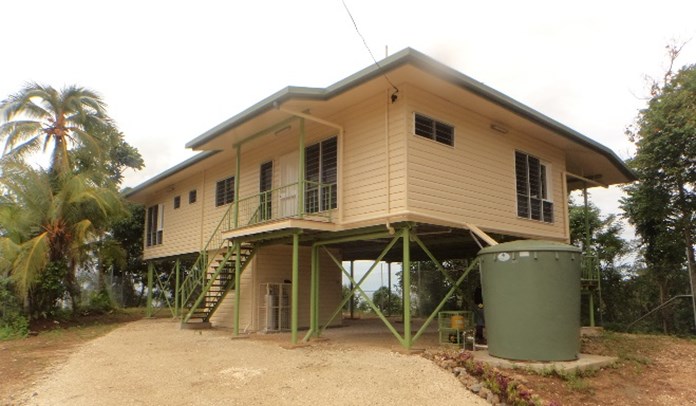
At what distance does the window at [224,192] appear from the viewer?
55.4 feet

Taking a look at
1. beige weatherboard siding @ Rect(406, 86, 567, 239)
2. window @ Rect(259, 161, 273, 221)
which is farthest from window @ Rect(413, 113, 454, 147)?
window @ Rect(259, 161, 273, 221)

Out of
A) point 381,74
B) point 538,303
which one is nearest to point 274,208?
point 381,74

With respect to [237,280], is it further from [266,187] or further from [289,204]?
[266,187]

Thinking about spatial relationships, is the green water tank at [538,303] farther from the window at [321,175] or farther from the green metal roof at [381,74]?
the window at [321,175]

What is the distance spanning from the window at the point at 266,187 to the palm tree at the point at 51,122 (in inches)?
279

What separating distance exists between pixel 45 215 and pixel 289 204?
860 centimetres

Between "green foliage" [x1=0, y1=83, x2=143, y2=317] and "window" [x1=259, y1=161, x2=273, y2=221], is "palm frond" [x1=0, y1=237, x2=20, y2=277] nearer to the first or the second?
"green foliage" [x1=0, y1=83, x2=143, y2=317]

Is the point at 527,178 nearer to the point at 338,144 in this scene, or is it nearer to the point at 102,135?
the point at 338,144

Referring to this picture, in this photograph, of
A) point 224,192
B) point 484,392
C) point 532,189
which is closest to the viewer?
point 484,392

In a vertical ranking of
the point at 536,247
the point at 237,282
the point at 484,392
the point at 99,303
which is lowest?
the point at 484,392

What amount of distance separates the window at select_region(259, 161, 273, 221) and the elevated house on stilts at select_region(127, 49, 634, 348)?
0.06 metres

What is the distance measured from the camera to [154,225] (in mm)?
22469

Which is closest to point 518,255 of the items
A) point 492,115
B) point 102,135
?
point 492,115

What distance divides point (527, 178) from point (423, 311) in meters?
10.00
